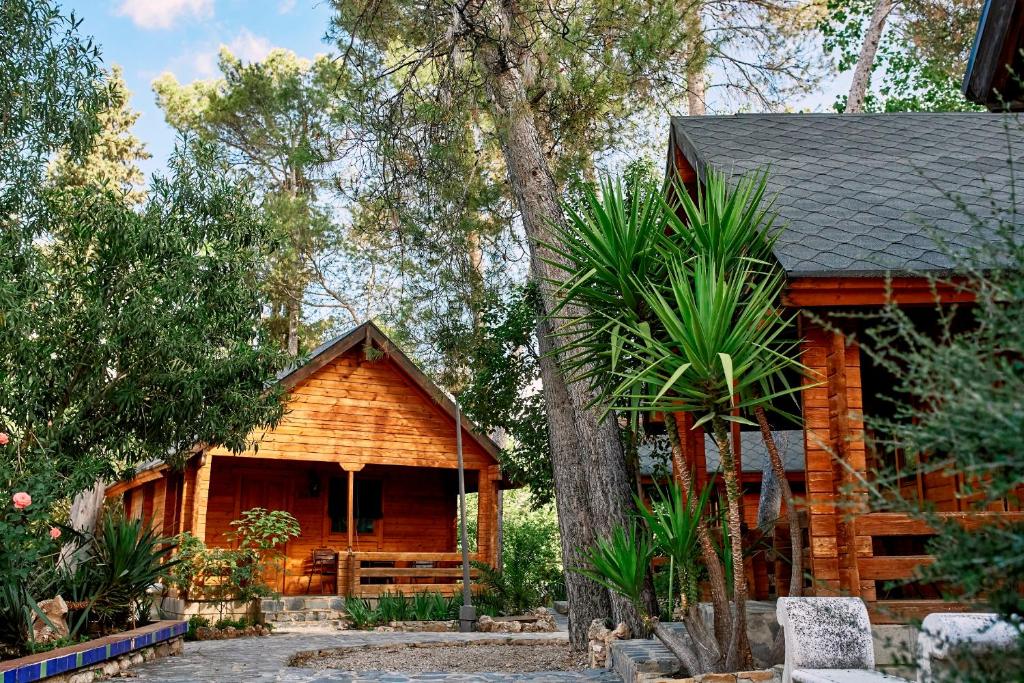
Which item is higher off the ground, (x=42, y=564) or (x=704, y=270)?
(x=704, y=270)

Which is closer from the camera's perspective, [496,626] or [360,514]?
[496,626]

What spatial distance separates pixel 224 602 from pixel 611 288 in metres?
9.71

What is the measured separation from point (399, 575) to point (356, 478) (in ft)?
10.0

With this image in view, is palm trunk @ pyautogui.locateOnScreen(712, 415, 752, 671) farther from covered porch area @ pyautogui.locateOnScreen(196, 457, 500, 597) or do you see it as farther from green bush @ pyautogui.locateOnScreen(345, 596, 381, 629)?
covered porch area @ pyautogui.locateOnScreen(196, 457, 500, 597)

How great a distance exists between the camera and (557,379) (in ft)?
35.7

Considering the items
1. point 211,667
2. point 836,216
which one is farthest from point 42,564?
point 836,216

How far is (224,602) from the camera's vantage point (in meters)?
14.3

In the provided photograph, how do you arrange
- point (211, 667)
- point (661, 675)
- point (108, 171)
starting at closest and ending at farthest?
point (661, 675) < point (211, 667) < point (108, 171)

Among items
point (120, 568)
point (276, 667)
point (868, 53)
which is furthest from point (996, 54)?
point (868, 53)

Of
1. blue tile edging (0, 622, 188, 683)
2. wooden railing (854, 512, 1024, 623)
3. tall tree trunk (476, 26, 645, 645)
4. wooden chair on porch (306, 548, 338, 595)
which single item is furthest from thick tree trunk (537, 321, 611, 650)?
wooden chair on porch (306, 548, 338, 595)

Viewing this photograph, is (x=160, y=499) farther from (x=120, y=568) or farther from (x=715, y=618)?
(x=715, y=618)

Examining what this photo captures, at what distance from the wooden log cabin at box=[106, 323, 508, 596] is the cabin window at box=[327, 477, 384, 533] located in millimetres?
24

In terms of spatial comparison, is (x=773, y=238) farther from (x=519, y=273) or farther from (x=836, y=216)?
(x=519, y=273)

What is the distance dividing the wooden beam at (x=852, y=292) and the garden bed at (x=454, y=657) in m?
4.40
